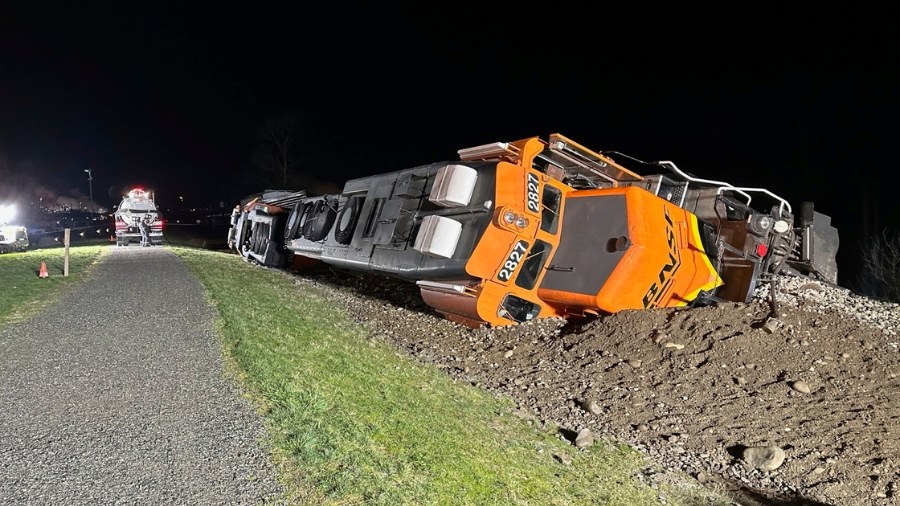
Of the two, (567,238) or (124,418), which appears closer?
(124,418)

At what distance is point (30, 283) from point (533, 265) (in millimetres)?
8819

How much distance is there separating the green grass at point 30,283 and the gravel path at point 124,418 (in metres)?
0.94

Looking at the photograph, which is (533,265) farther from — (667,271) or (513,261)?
(667,271)

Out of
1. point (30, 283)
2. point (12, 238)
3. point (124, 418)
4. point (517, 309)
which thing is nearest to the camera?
point (124, 418)

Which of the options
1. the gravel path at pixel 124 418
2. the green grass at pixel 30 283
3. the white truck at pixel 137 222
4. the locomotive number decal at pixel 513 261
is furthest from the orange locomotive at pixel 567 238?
the white truck at pixel 137 222

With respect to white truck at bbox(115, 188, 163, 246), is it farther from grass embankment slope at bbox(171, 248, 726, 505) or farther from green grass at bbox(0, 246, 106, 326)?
grass embankment slope at bbox(171, 248, 726, 505)

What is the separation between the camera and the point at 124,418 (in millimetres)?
3945

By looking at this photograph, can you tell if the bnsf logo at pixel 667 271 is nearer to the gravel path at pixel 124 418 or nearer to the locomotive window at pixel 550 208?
the locomotive window at pixel 550 208

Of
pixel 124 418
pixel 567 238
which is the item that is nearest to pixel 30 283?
pixel 124 418

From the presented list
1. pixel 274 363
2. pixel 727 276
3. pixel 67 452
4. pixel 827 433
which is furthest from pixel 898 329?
pixel 67 452

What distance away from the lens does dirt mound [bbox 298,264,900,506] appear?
4402 millimetres

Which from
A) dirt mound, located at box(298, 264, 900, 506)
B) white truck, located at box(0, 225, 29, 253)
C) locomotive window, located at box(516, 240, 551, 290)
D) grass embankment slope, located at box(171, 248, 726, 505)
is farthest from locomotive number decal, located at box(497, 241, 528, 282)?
white truck, located at box(0, 225, 29, 253)

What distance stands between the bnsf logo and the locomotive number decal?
166cm

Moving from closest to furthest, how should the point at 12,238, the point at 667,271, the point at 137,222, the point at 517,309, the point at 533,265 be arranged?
1. the point at 667,271
2. the point at 533,265
3. the point at 517,309
4. the point at 12,238
5. the point at 137,222
